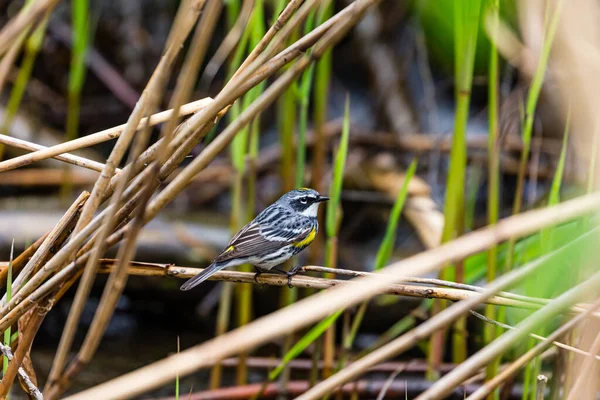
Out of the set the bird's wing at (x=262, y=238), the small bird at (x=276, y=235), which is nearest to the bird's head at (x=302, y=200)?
the small bird at (x=276, y=235)

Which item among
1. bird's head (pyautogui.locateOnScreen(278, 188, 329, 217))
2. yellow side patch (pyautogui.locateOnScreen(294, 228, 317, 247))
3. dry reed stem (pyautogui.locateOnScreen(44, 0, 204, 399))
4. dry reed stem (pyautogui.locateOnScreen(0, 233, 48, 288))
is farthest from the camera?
bird's head (pyautogui.locateOnScreen(278, 188, 329, 217))

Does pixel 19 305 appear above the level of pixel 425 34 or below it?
below

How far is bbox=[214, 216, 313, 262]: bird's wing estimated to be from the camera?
330 centimetres

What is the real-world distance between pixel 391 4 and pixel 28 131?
3290 millimetres

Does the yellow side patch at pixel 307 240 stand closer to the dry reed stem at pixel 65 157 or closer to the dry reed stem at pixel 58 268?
the dry reed stem at pixel 65 157

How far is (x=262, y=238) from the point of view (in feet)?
11.5

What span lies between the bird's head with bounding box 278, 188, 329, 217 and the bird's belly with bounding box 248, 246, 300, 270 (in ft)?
1.15

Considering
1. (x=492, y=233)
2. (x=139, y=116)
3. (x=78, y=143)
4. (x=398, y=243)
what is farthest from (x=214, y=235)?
(x=492, y=233)

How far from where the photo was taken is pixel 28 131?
20.4ft

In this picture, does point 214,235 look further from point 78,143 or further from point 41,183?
point 78,143

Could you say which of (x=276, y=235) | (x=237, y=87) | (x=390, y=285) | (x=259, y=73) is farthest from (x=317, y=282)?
(x=276, y=235)

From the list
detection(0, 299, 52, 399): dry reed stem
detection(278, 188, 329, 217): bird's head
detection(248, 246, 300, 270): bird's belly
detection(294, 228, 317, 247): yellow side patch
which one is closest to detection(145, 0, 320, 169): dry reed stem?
detection(0, 299, 52, 399): dry reed stem

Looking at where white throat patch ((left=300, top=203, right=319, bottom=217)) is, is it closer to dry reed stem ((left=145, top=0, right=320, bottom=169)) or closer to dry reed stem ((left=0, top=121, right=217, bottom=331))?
dry reed stem ((left=0, top=121, right=217, bottom=331))

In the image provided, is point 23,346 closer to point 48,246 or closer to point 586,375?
point 48,246
